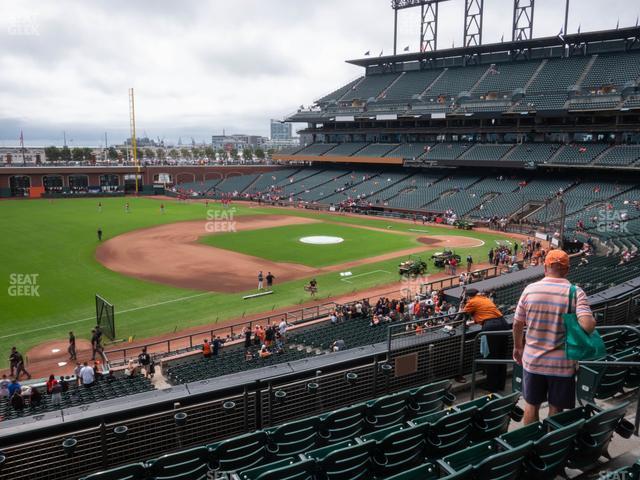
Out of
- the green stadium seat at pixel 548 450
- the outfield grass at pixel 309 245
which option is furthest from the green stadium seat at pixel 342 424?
the outfield grass at pixel 309 245

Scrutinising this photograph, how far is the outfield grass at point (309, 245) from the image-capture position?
1534 inches

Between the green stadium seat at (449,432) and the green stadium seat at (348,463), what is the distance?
907mm

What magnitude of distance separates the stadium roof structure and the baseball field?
34233 mm

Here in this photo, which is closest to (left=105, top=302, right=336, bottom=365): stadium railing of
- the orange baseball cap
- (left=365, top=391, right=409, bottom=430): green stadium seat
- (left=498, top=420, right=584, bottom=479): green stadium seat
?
(left=365, top=391, right=409, bottom=430): green stadium seat

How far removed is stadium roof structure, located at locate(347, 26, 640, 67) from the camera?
62750mm

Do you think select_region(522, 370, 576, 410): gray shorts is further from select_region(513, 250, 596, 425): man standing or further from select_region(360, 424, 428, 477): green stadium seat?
select_region(360, 424, 428, 477): green stadium seat

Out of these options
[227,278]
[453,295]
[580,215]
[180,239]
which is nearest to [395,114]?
[580,215]

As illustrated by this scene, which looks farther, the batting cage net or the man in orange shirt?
the batting cage net

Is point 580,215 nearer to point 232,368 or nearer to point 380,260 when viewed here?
point 380,260

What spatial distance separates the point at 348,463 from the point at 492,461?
1551 millimetres

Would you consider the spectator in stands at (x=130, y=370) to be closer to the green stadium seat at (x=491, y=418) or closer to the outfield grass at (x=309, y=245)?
the green stadium seat at (x=491, y=418)
